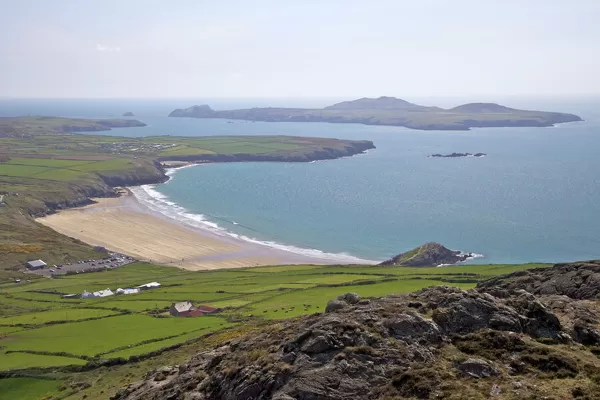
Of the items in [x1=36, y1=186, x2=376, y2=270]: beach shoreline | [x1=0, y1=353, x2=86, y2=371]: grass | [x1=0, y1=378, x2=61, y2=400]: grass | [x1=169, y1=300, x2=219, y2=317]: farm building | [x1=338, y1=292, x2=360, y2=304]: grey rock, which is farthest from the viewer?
[x1=36, y1=186, x2=376, y2=270]: beach shoreline

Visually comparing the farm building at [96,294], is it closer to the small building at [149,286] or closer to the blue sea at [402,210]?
the small building at [149,286]

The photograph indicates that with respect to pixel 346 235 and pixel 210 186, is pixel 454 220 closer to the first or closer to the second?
pixel 346 235

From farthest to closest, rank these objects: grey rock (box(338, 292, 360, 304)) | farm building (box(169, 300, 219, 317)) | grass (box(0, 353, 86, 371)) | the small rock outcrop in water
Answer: the small rock outcrop in water, farm building (box(169, 300, 219, 317)), grass (box(0, 353, 86, 371)), grey rock (box(338, 292, 360, 304))

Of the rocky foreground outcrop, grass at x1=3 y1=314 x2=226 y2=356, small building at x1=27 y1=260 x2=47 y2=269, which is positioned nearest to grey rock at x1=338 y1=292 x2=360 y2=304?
the rocky foreground outcrop

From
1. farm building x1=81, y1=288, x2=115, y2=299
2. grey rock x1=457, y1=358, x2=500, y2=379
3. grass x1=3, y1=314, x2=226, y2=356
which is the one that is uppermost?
grey rock x1=457, y1=358, x2=500, y2=379

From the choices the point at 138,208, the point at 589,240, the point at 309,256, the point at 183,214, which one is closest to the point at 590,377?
the point at 309,256

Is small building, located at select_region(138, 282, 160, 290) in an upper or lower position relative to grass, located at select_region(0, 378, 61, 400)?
lower

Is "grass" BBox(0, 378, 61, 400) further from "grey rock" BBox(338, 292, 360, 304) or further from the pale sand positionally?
the pale sand
